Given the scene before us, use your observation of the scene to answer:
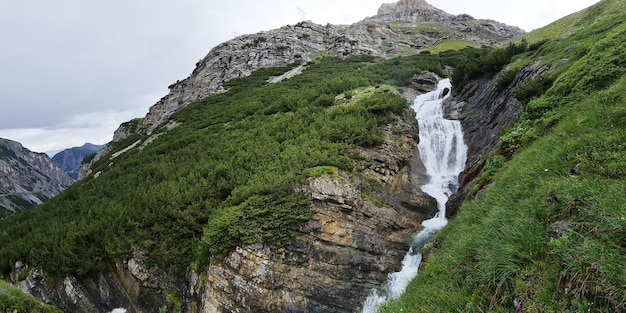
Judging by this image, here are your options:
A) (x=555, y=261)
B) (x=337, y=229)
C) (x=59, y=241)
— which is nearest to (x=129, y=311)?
(x=59, y=241)

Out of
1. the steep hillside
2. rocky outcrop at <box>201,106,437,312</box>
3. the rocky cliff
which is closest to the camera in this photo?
rocky outcrop at <box>201,106,437,312</box>

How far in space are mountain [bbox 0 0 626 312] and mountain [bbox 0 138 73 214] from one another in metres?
113

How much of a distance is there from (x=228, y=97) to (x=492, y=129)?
2872 cm

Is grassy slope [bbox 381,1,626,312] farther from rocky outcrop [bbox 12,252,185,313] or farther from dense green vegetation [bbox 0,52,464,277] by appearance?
rocky outcrop [bbox 12,252,185,313]

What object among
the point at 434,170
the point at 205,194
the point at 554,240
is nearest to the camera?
the point at 554,240

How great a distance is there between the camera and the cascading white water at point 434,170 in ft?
45.6

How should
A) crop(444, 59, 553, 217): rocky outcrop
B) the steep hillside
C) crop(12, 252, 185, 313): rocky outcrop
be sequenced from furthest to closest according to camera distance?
crop(444, 59, 553, 217): rocky outcrop
crop(12, 252, 185, 313): rocky outcrop
the steep hillside

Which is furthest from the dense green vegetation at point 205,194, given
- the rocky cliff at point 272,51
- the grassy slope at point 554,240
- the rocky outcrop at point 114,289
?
the rocky cliff at point 272,51

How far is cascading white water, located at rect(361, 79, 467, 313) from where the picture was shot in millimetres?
13891

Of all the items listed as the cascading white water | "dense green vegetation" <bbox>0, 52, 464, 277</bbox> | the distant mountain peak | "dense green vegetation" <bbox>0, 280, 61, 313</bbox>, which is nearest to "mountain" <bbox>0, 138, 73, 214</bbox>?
"dense green vegetation" <bbox>0, 52, 464, 277</bbox>

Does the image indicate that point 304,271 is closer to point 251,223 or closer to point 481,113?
point 251,223

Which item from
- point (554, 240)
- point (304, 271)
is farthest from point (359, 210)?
point (554, 240)

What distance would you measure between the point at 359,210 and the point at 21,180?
184854mm

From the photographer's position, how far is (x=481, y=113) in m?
23.0
